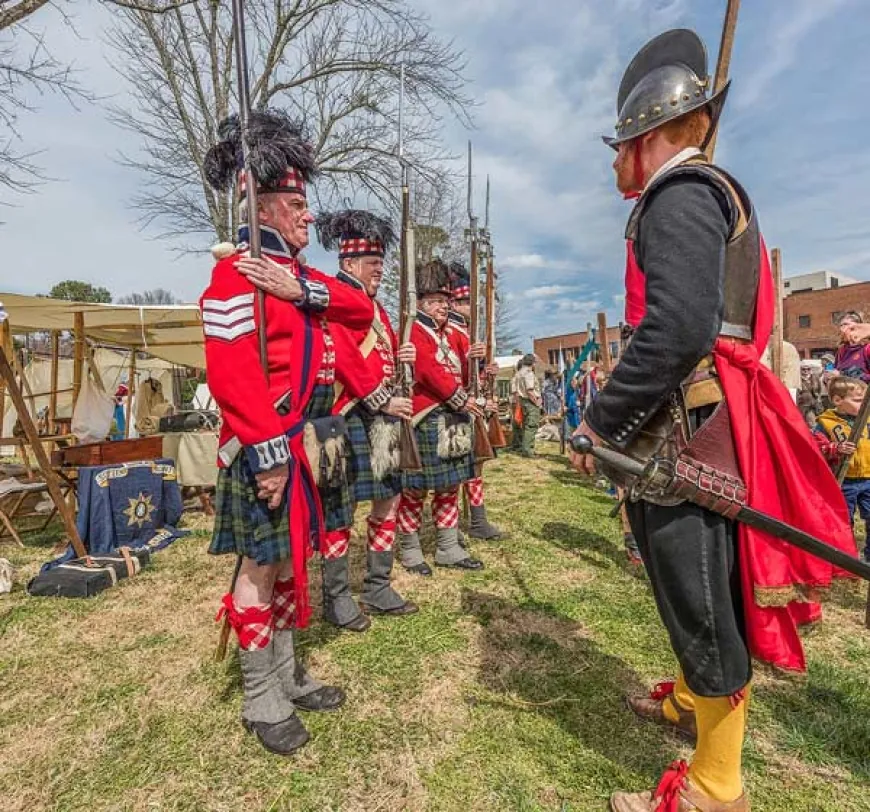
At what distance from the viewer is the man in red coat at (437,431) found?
164 inches

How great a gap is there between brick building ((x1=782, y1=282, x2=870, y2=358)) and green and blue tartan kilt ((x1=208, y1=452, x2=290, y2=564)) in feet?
136

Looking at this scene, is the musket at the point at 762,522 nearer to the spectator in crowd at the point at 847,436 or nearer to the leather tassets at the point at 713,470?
the leather tassets at the point at 713,470

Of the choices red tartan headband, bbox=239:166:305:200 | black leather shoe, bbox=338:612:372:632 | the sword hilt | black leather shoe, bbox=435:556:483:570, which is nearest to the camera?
the sword hilt

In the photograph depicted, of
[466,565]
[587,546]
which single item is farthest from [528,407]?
[466,565]

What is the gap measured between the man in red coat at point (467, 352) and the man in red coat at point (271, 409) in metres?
2.30

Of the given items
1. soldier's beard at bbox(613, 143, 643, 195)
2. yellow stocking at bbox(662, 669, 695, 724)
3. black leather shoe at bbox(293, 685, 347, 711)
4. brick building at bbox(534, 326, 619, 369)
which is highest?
brick building at bbox(534, 326, 619, 369)

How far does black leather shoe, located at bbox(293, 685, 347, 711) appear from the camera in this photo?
2.49m

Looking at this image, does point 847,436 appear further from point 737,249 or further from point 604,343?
point 737,249

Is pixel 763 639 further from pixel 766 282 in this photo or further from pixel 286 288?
pixel 286 288

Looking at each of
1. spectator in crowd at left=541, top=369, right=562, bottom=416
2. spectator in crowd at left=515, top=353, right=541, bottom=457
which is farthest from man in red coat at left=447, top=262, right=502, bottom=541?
spectator in crowd at left=541, top=369, right=562, bottom=416

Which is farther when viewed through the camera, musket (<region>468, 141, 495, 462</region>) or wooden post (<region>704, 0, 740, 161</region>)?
musket (<region>468, 141, 495, 462</region>)

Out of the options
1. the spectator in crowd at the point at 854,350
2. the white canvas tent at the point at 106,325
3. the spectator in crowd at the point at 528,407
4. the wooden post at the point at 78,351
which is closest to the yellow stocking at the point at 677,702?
the spectator in crowd at the point at 854,350

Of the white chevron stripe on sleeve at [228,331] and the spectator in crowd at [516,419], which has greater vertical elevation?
the white chevron stripe on sleeve at [228,331]

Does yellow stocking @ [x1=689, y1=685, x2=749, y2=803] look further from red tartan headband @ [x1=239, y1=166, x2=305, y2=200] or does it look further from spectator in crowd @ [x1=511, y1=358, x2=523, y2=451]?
spectator in crowd @ [x1=511, y1=358, x2=523, y2=451]
